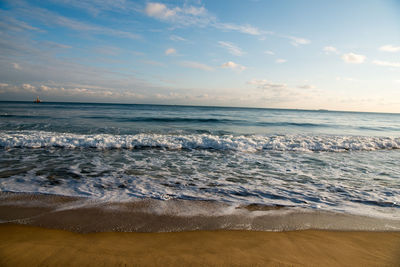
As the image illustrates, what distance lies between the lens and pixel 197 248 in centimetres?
234

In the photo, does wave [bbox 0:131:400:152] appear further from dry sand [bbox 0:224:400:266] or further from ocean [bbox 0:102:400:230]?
dry sand [bbox 0:224:400:266]

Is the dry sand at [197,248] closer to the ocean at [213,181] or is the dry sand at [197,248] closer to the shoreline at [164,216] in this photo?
the shoreline at [164,216]

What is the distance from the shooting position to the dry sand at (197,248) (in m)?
2.11

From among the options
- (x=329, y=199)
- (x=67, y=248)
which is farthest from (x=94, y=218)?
(x=329, y=199)

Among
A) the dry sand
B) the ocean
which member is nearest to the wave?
the ocean

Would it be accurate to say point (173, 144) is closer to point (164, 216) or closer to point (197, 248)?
point (164, 216)

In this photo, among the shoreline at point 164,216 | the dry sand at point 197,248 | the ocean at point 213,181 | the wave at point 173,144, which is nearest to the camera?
the dry sand at point 197,248

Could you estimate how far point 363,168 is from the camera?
21.0 feet

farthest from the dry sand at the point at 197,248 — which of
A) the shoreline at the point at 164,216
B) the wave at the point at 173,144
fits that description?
the wave at the point at 173,144

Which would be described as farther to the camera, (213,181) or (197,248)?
(213,181)

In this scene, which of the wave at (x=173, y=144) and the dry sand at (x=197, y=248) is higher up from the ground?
the wave at (x=173, y=144)

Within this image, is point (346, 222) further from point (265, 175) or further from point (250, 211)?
point (265, 175)

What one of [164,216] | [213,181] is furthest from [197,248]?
[213,181]

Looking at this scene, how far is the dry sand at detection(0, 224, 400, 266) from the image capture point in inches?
83.2
